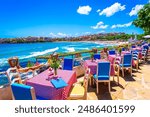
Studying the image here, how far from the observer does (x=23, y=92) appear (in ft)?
8.30

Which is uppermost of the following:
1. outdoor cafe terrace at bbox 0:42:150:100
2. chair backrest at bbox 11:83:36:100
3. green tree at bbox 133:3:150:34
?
green tree at bbox 133:3:150:34

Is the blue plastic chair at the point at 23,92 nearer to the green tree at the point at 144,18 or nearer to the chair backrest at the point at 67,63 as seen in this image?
the chair backrest at the point at 67,63

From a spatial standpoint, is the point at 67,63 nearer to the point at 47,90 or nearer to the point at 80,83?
the point at 80,83

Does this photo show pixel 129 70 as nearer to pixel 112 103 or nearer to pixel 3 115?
pixel 112 103

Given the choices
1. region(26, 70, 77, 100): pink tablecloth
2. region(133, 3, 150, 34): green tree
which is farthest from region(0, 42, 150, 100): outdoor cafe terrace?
region(133, 3, 150, 34): green tree

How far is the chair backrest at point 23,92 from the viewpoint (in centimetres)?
248

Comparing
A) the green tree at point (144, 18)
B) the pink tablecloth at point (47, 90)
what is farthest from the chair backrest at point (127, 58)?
the green tree at point (144, 18)

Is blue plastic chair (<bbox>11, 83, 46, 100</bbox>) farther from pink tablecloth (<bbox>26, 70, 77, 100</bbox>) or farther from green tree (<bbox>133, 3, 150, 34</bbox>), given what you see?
green tree (<bbox>133, 3, 150, 34</bbox>)

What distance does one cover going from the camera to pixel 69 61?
611 centimetres

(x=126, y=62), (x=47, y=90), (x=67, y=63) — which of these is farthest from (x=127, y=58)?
(x=47, y=90)

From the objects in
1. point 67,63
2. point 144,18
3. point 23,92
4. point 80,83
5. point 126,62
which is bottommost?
point 80,83

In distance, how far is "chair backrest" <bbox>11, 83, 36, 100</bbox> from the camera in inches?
97.5

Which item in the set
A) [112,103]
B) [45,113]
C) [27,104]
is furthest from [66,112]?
[112,103]

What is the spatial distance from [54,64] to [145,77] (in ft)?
13.3
